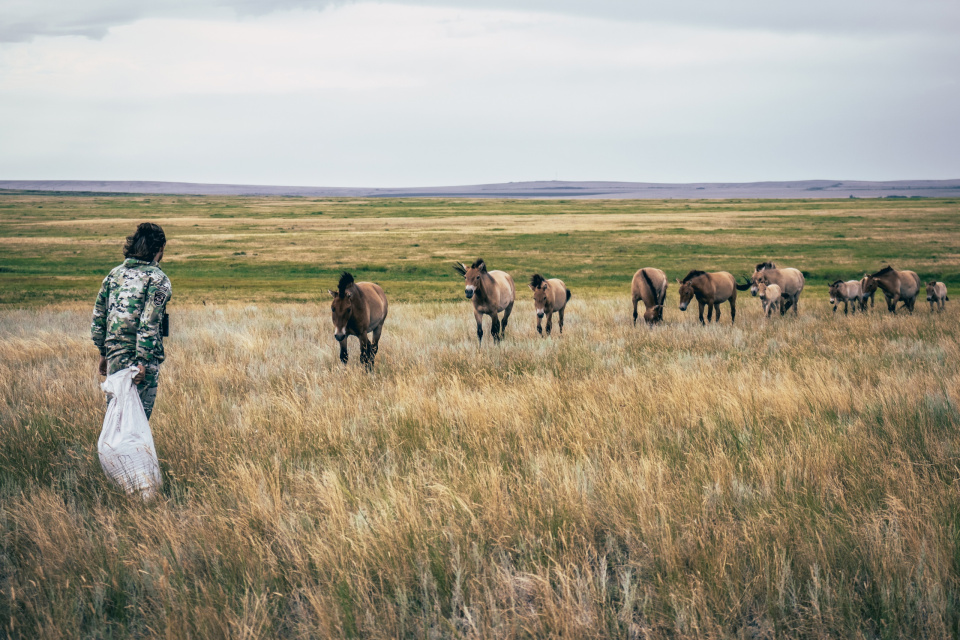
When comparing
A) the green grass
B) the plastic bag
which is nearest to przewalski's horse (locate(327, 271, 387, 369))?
the plastic bag

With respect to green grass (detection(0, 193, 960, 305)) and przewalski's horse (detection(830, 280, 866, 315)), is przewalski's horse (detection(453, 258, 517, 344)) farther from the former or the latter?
green grass (detection(0, 193, 960, 305))

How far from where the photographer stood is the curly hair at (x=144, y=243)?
491 cm

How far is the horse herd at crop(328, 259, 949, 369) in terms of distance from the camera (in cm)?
1030

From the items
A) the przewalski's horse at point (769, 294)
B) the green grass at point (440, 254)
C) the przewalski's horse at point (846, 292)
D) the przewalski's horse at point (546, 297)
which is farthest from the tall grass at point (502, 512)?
the green grass at point (440, 254)

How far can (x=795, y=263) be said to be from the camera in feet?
121

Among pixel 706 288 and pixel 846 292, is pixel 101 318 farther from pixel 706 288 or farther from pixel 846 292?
pixel 846 292

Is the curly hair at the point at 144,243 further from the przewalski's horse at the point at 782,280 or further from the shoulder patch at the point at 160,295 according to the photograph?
the przewalski's horse at the point at 782,280

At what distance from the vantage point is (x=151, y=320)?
4863mm

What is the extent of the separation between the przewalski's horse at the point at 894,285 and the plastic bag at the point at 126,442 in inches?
756

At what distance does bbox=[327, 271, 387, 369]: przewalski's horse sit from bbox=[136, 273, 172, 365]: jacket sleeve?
12.1 ft

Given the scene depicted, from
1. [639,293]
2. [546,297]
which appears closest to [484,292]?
[546,297]

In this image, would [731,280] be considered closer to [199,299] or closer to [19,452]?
[19,452]

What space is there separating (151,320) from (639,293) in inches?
542

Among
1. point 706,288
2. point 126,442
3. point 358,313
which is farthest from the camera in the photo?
point 706,288
